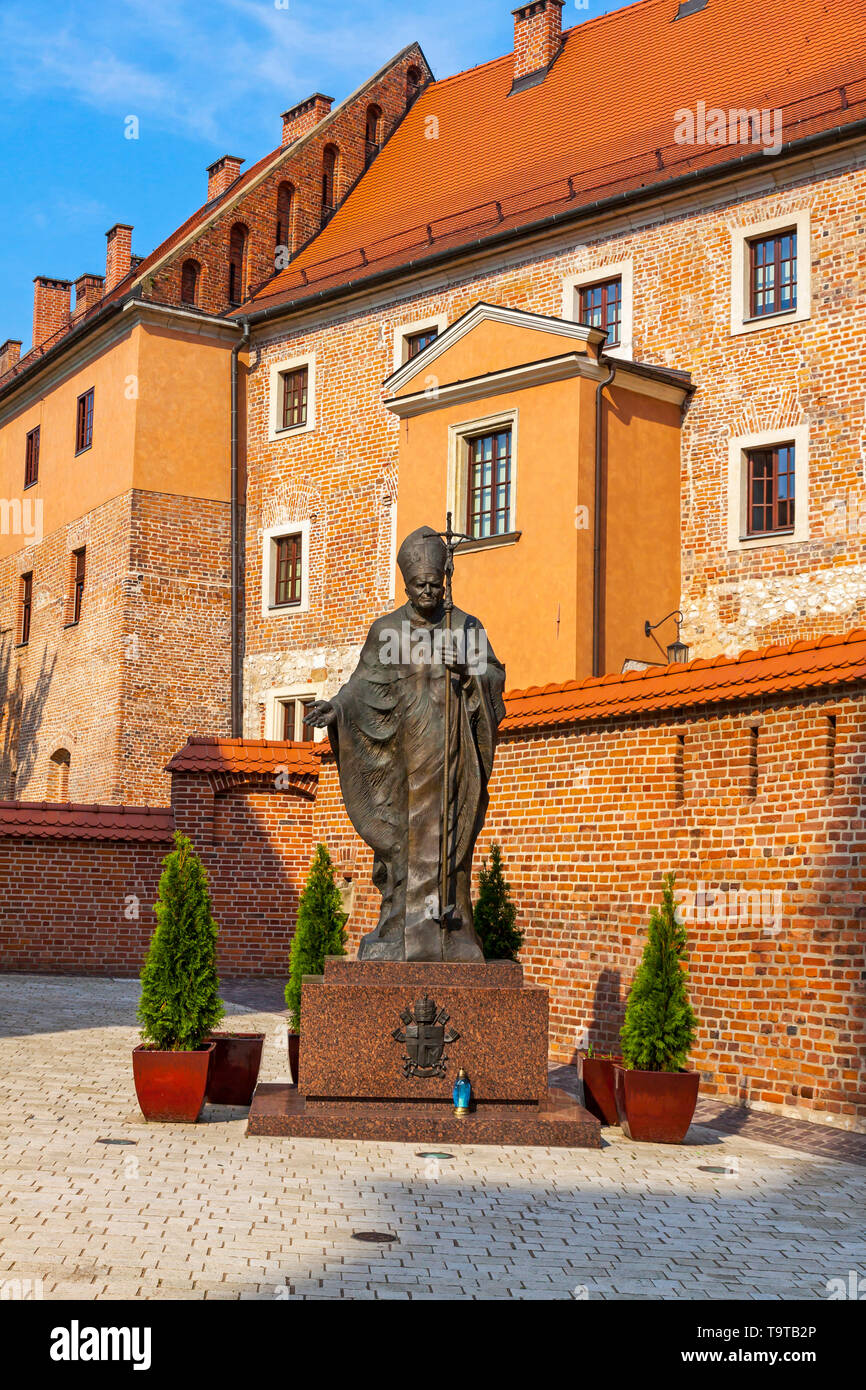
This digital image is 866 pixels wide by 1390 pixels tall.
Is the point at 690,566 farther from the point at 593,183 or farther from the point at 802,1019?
the point at 802,1019

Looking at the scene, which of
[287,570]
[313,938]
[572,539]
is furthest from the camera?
[287,570]

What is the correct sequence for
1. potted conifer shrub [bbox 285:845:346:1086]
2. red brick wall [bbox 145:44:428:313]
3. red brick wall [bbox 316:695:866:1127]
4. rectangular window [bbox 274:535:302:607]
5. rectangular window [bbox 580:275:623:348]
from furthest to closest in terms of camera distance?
red brick wall [bbox 145:44:428:313] → rectangular window [bbox 274:535:302:607] → rectangular window [bbox 580:275:623:348] → potted conifer shrub [bbox 285:845:346:1086] → red brick wall [bbox 316:695:866:1127]

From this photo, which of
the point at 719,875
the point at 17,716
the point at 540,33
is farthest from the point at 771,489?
the point at 17,716

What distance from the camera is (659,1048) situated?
356 inches

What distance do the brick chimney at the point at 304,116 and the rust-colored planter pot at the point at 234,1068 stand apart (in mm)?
25576

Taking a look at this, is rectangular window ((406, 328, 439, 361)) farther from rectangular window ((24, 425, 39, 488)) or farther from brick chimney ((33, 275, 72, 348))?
brick chimney ((33, 275, 72, 348))

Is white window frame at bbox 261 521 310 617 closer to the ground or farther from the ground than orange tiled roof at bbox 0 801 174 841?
farther from the ground

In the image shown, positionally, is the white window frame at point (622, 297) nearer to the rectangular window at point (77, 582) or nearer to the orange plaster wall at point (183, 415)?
the orange plaster wall at point (183, 415)

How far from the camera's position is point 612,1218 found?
696 cm

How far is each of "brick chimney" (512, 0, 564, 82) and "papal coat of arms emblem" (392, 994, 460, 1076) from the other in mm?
24049

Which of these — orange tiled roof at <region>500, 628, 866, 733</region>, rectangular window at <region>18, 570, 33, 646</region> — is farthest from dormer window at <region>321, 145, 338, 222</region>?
orange tiled roof at <region>500, 628, 866, 733</region>

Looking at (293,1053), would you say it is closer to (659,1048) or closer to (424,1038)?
(424,1038)

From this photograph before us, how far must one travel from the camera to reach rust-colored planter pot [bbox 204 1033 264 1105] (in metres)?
9.62

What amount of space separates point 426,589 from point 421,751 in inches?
38.1
